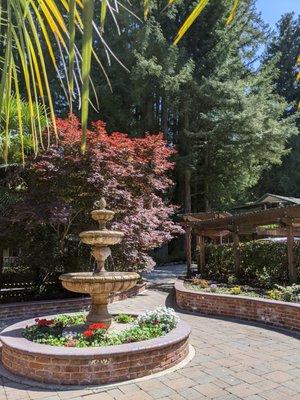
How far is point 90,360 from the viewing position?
518 centimetres

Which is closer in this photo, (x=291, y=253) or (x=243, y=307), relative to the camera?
(x=243, y=307)

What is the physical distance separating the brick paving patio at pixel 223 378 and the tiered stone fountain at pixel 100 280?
1.60 metres

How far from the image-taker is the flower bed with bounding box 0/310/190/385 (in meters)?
5.18

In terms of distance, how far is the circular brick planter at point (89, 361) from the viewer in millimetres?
5176

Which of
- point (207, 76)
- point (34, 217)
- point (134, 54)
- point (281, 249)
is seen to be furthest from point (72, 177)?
point (207, 76)

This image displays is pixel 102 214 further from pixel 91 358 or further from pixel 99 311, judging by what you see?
pixel 91 358

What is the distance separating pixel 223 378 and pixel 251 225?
834cm

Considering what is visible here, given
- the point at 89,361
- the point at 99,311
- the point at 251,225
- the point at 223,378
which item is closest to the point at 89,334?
the point at 89,361

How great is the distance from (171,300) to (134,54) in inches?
521

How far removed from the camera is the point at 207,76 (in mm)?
22766

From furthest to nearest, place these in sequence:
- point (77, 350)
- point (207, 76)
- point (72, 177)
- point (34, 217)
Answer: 1. point (207, 76)
2. point (72, 177)
3. point (34, 217)
4. point (77, 350)

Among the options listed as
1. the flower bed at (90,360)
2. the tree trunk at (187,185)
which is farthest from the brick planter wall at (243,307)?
the tree trunk at (187,185)

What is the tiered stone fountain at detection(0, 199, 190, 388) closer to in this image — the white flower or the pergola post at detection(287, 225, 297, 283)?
the white flower

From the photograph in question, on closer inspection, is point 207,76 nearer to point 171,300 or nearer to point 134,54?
point 134,54
